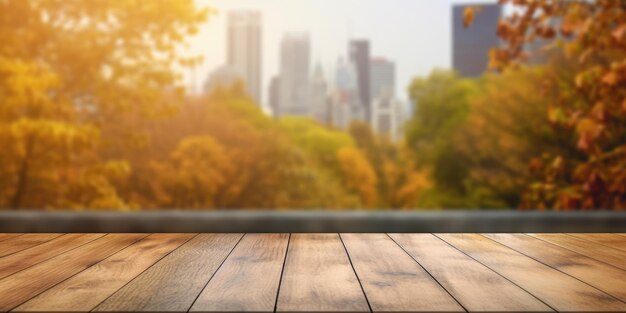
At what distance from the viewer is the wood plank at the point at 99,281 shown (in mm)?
1166

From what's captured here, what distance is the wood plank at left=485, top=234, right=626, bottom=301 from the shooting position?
4.49 feet

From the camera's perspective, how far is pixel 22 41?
29.1ft

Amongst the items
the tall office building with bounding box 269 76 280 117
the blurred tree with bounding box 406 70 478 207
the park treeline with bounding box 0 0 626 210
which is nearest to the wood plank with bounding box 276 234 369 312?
the park treeline with bounding box 0 0 626 210

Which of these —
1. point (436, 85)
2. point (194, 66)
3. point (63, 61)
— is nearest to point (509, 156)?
point (436, 85)

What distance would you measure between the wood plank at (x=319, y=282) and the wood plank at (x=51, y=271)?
53 centimetres

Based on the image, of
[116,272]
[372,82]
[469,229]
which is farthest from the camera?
[372,82]

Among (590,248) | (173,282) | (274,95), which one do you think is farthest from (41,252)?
→ (274,95)

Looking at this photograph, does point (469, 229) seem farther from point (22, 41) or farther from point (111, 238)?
point (22, 41)

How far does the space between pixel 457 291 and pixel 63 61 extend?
913cm

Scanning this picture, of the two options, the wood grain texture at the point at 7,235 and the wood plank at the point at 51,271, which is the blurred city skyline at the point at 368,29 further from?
the wood plank at the point at 51,271

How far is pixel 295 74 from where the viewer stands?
111ft

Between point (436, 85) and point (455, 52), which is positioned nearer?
point (436, 85)

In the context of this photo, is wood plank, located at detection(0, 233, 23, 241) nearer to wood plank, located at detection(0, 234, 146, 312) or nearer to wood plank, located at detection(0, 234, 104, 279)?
wood plank, located at detection(0, 234, 104, 279)

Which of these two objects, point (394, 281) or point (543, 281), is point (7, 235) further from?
point (543, 281)
